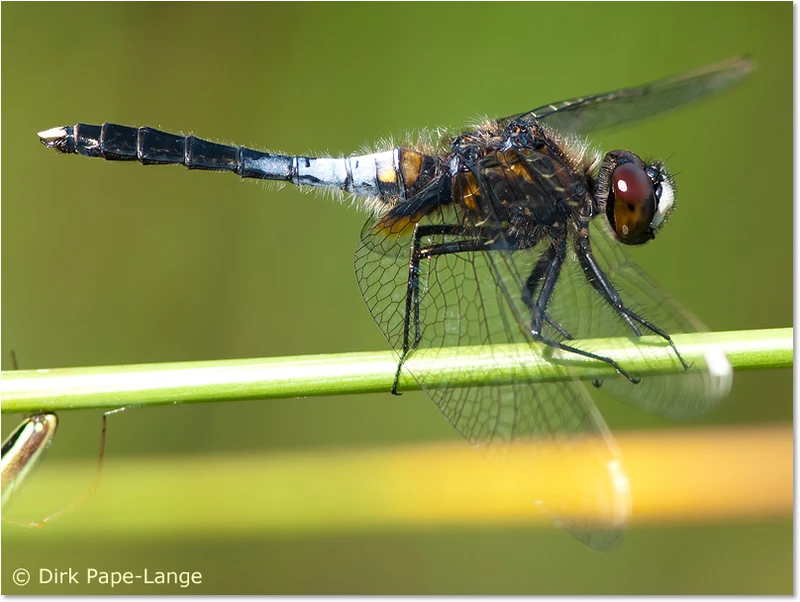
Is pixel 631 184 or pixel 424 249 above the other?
pixel 631 184

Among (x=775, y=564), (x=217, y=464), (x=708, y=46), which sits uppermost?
(x=708, y=46)

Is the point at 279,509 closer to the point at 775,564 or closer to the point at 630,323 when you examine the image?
the point at 630,323

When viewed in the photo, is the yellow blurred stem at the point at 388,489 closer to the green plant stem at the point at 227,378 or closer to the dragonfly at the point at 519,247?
the dragonfly at the point at 519,247

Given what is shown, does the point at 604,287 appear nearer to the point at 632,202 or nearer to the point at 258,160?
the point at 632,202

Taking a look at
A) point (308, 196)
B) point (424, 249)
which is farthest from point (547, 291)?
point (308, 196)

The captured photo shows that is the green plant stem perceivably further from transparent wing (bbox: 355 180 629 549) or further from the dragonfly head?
the dragonfly head

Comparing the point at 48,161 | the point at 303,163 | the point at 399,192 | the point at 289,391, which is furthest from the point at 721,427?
the point at 48,161
